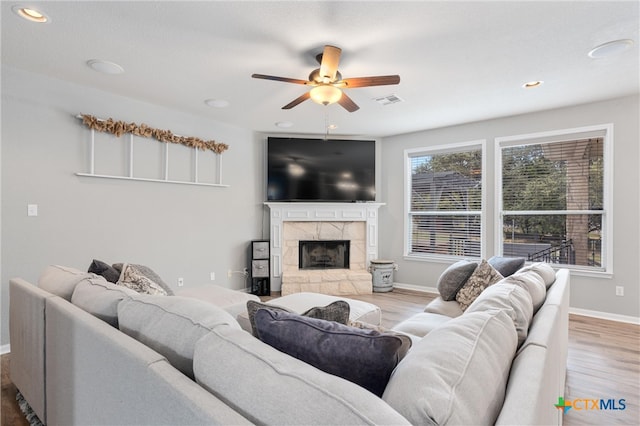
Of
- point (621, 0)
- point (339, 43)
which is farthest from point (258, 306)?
point (621, 0)

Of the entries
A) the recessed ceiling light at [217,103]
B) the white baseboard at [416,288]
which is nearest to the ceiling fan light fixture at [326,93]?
the recessed ceiling light at [217,103]

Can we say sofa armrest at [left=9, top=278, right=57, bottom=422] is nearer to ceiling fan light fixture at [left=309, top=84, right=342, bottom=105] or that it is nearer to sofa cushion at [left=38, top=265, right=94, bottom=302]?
sofa cushion at [left=38, top=265, right=94, bottom=302]

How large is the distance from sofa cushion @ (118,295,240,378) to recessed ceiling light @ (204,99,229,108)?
295cm

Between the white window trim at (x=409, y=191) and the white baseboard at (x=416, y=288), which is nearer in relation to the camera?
the white window trim at (x=409, y=191)

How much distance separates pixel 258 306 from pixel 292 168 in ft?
13.4

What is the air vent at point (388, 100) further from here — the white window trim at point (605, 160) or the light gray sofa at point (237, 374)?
the light gray sofa at point (237, 374)

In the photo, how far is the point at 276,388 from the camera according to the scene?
0.71 meters

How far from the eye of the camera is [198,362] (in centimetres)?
91

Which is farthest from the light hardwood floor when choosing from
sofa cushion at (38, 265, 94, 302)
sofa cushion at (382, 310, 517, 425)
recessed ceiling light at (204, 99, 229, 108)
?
recessed ceiling light at (204, 99, 229, 108)

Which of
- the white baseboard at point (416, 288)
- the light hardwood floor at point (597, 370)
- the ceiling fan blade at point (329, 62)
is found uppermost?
the ceiling fan blade at point (329, 62)

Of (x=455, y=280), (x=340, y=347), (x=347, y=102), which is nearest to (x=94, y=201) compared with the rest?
(x=347, y=102)

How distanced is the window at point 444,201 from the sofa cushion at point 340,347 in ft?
14.2

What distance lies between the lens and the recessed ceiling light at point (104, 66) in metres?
2.76

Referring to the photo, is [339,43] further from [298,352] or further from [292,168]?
[292,168]
